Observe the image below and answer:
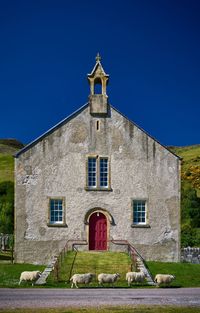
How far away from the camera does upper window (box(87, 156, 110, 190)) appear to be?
36.3m

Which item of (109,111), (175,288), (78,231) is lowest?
(175,288)

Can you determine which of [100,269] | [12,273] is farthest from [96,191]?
[12,273]

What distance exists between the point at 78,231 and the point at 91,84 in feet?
34.8

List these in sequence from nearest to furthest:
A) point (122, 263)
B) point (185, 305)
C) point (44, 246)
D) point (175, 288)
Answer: point (185, 305), point (175, 288), point (122, 263), point (44, 246)

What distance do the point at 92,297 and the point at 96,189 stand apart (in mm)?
15465

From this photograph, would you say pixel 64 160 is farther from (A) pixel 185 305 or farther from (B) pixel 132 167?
(A) pixel 185 305

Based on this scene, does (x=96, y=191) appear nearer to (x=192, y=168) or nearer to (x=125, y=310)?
(x=125, y=310)

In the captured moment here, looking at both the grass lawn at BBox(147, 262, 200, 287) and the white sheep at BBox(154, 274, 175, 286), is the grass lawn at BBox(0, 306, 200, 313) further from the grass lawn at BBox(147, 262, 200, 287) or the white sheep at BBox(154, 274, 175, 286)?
the grass lawn at BBox(147, 262, 200, 287)

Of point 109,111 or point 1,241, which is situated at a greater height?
point 109,111

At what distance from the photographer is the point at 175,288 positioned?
26109mm

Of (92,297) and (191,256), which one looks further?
(191,256)

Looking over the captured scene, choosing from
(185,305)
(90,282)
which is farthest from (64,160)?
(185,305)

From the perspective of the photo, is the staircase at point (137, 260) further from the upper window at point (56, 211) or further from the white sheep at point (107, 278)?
the upper window at point (56, 211)

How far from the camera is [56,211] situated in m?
35.8
